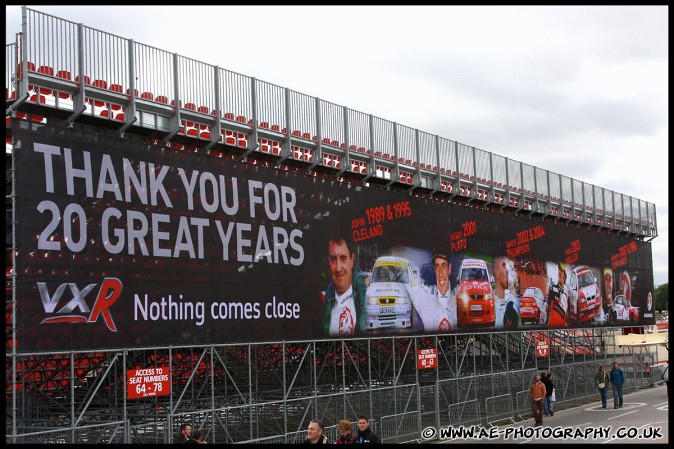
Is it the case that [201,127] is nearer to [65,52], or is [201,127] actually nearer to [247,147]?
[247,147]

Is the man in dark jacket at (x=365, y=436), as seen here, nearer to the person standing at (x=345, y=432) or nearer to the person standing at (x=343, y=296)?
the person standing at (x=345, y=432)

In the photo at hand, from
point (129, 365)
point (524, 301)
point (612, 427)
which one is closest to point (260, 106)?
point (129, 365)

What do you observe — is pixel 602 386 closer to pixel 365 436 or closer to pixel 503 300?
pixel 503 300

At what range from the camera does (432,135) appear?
101ft

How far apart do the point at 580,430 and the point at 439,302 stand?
7.63 metres

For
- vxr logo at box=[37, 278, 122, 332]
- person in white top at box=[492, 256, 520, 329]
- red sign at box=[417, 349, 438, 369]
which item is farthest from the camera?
person in white top at box=[492, 256, 520, 329]

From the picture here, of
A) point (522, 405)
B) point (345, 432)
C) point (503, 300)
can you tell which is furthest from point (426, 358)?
point (345, 432)

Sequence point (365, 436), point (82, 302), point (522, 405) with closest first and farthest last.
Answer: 1. point (365, 436)
2. point (82, 302)
3. point (522, 405)

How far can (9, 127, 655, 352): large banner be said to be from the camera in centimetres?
1691

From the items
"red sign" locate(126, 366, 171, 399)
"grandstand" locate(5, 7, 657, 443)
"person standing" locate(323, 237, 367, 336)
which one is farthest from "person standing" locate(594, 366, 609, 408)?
"red sign" locate(126, 366, 171, 399)

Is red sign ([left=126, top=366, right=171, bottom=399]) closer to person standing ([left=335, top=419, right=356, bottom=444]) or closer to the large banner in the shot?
the large banner

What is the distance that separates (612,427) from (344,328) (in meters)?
8.00

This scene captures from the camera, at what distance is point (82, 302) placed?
56.6ft

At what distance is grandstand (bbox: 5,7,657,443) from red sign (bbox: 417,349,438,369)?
4.61ft
